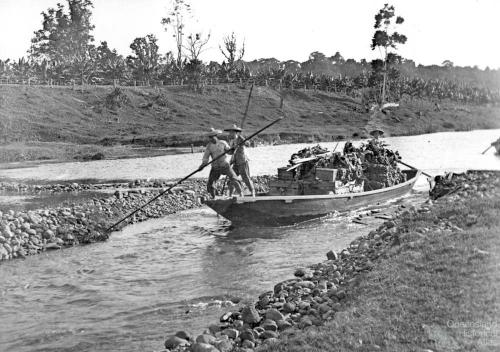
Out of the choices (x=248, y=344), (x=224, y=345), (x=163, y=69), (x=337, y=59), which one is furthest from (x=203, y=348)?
(x=337, y=59)

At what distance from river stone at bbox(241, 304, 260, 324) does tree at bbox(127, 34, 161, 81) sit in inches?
2823

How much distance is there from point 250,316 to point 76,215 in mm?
10618

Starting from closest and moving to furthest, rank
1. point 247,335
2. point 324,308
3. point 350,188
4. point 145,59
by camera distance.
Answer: point 247,335
point 324,308
point 350,188
point 145,59

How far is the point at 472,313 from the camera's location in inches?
262

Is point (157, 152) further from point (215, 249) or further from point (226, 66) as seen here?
point (226, 66)

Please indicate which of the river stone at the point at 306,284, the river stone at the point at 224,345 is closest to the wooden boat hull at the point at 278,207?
the river stone at the point at 306,284

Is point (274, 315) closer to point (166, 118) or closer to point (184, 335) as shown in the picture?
point (184, 335)

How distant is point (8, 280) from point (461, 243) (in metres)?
9.35

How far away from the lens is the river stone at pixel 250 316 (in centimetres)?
806

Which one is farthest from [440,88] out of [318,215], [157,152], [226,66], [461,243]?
[461,243]

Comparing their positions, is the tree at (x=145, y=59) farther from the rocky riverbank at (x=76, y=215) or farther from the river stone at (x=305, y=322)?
the river stone at (x=305, y=322)

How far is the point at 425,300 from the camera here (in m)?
7.23

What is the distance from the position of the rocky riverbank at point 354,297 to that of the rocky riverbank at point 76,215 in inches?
292

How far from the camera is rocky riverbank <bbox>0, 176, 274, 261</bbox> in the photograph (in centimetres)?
1448
